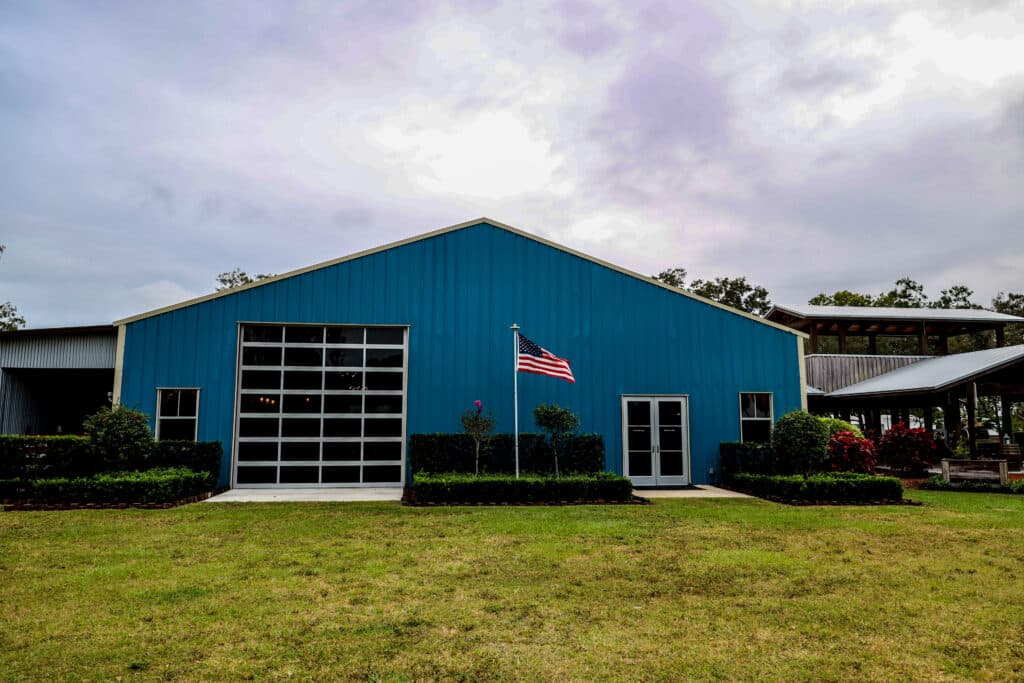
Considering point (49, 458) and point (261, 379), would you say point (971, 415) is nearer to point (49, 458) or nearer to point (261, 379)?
point (261, 379)

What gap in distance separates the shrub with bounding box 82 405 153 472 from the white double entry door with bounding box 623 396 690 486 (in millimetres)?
10313

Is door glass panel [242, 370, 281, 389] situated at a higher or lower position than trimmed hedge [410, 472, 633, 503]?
higher

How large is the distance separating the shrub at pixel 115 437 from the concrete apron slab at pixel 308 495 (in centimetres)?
168

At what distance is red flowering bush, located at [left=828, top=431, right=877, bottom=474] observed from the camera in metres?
15.0

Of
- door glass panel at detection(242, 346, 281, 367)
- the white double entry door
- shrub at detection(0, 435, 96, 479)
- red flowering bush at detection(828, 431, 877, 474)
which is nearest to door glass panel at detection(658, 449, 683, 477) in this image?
the white double entry door

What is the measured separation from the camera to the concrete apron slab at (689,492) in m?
13.1

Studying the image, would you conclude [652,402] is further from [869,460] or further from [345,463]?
[345,463]

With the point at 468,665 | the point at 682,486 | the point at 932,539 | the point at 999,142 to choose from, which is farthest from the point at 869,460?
the point at 468,665

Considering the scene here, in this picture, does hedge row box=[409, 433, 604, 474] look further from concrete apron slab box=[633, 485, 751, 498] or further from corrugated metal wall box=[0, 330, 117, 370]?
corrugated metal wall box=[0, 330, 117, 370]

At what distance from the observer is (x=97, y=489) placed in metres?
10.9

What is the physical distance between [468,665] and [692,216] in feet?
68.7

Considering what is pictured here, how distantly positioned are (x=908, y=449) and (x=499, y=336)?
12.2m

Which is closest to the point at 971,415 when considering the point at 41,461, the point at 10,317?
the point at 41,461

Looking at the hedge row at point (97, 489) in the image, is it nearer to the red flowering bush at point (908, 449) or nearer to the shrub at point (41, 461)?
the shrub at point (41, 461)
